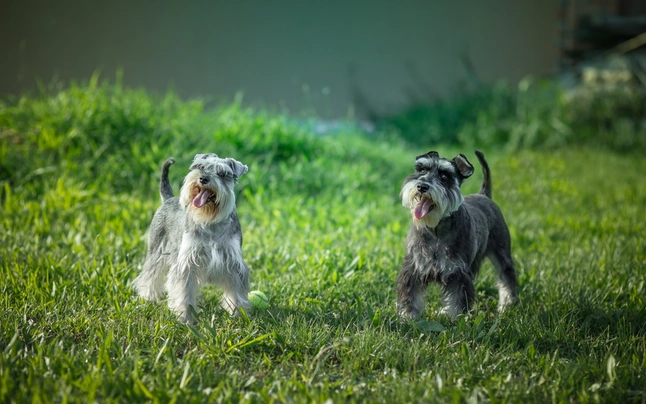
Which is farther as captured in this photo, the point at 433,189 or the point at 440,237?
the point at 440,237

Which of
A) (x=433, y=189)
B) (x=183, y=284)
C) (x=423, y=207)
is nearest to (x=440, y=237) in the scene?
(x=423, y=207)

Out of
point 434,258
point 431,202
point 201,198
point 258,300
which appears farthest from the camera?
point 258,300

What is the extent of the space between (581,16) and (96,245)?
35.2 feet

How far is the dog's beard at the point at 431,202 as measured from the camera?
3.89 metres

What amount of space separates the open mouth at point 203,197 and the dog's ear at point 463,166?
1.53m

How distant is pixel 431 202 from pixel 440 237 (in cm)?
34

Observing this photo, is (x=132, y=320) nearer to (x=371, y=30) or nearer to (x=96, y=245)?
(x=96, y=245)

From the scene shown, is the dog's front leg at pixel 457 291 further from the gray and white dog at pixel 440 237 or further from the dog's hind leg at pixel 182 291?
the dog's hind leg at pixel 182 291

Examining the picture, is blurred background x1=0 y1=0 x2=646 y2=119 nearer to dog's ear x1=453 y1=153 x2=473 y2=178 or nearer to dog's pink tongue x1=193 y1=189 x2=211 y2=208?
dog's ear x1=453 y1=153 x2=473 y2=178

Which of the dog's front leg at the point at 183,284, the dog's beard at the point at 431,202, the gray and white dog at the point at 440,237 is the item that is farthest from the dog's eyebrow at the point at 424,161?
the dog's front leg at the point at 183,284

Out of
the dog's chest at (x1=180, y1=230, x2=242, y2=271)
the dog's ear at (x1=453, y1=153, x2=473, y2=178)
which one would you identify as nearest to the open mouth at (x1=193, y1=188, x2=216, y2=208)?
the dog's chest at (x1=180, y1=230, x2=242, y2=271)

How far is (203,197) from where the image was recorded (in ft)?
12.6

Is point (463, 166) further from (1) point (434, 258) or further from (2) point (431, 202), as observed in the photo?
(1) point (434, 258)

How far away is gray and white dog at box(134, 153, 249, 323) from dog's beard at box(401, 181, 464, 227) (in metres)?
1.06
